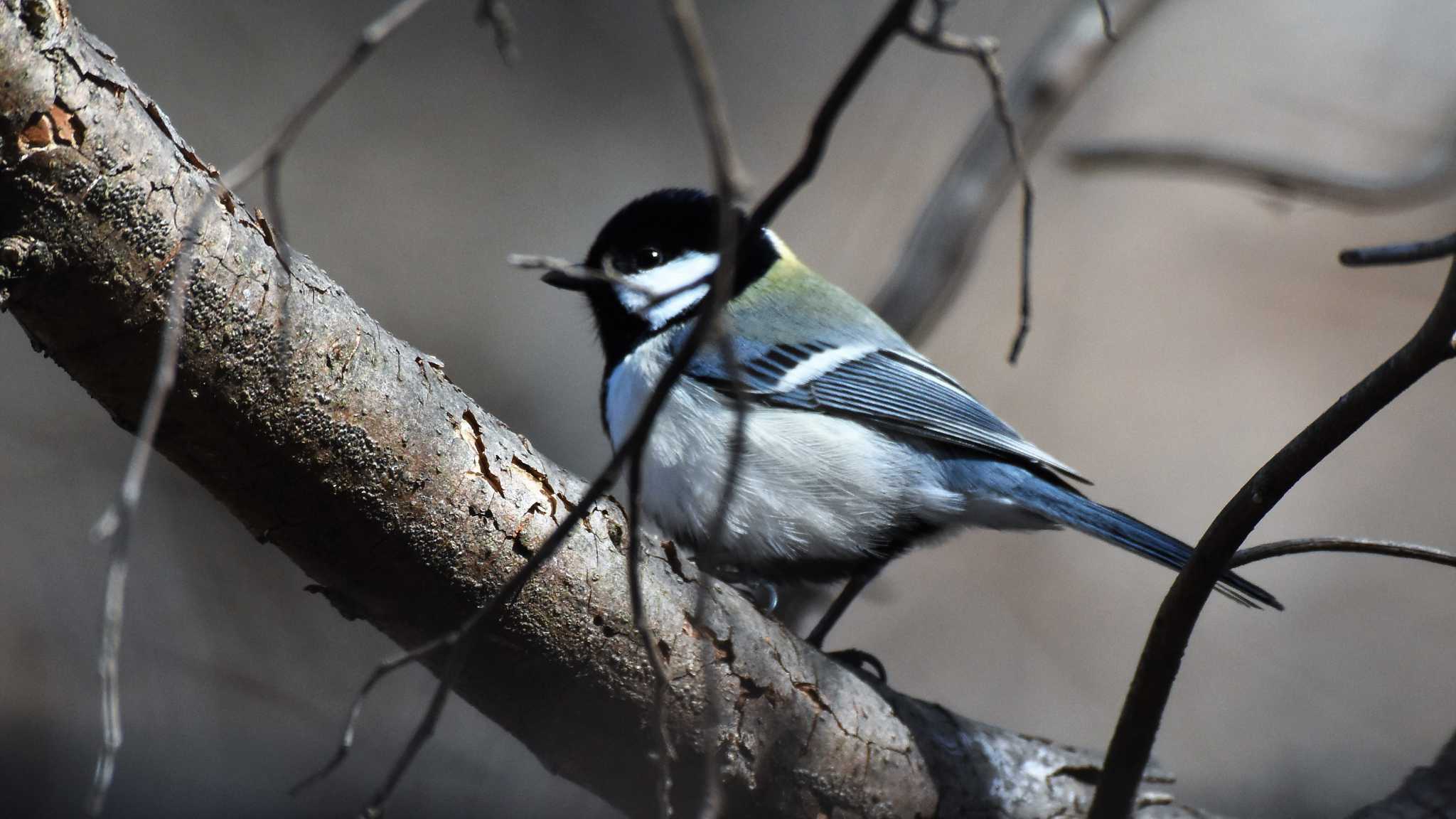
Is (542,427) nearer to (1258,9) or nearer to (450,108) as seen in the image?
(450,108)

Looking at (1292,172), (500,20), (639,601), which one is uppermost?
(1292,172)

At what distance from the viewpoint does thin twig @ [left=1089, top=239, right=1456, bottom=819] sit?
129cm

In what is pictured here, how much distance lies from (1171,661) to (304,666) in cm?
277

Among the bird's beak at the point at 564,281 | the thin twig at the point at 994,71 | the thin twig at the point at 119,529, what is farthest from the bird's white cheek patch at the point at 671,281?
the thin twig at the point at 119,529

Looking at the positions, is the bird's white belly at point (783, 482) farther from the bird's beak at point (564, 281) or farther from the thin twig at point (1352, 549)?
the thin twig at point (1352, 549)

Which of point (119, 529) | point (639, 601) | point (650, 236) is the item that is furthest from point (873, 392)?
point (119, 529)

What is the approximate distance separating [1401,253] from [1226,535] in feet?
1.46

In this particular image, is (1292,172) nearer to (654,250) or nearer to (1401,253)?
(654,250)

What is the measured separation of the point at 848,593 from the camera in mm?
2764

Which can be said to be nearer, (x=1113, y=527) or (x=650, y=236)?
(x=1113, y=527)

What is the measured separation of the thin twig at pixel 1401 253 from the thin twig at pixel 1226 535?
29mm

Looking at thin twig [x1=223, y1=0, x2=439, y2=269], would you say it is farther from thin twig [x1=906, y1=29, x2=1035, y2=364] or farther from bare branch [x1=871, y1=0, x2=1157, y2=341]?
bare branch [x1=871, y1=0, x2=1157, y2=341]

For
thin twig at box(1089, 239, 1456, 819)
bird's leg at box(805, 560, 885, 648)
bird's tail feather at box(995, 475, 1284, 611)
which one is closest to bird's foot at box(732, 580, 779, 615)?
bird's leg at box(805, 560, 885, 648)

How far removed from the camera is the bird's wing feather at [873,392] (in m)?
2.64
